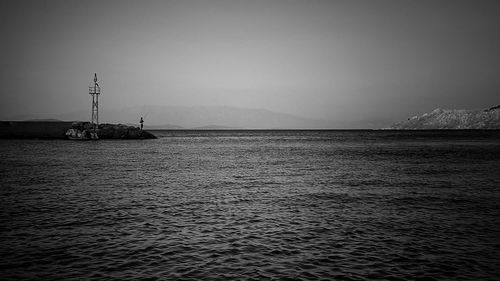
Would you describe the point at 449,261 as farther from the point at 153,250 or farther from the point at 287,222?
the point at 153,250

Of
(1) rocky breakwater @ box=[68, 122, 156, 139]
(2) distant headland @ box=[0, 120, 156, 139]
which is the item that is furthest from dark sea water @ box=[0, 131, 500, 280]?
(2) distant headland @ box=[0, 120, 156, 139]

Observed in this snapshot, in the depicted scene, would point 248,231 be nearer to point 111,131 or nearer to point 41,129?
point 111,131

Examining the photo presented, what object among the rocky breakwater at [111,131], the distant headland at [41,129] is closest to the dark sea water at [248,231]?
the rocky breakwater at [111,131]

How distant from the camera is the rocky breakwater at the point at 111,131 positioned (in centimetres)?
11600

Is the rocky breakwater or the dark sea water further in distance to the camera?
the rocky breakwater

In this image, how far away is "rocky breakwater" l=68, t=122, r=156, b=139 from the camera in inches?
4567

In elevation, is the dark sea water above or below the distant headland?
below

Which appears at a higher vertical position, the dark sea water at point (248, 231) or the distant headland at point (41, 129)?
the distant headland at point (41, 129)

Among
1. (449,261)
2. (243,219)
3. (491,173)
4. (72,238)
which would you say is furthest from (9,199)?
(491,173)

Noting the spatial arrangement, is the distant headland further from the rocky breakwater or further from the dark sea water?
the dark sea water

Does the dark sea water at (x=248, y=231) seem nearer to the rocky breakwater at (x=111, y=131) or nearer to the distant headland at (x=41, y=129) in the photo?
the rocky breakwater at (x=111, y=131)

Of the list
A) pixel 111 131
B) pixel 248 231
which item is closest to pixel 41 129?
pixel 111 131

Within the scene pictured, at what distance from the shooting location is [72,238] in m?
15.6

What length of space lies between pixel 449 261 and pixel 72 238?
52.0 ft
